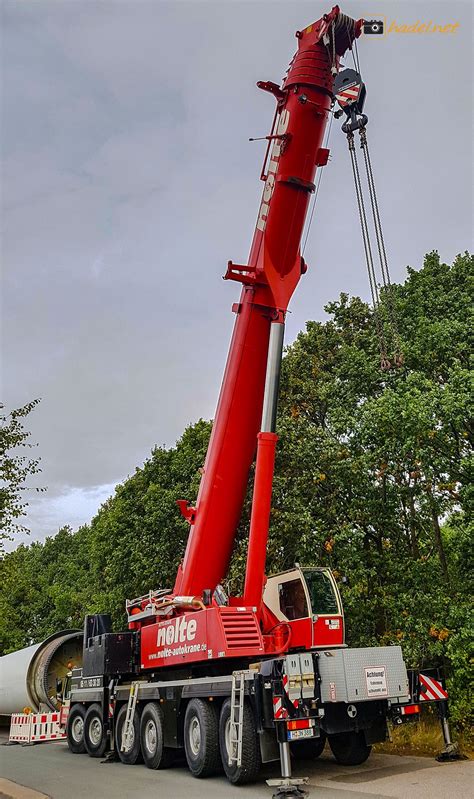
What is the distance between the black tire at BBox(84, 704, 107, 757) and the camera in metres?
13.2

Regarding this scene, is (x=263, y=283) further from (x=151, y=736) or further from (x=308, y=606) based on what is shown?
(x=151, y=736)

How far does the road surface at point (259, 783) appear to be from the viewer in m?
7.88

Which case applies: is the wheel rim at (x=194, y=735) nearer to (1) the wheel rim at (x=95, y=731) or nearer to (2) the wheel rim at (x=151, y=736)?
(2) the wheel rim at (x=151, y=736)

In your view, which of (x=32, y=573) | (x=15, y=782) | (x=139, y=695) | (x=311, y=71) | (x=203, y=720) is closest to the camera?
(x=203, y=720)

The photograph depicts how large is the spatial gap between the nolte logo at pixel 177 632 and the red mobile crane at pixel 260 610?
2 cm

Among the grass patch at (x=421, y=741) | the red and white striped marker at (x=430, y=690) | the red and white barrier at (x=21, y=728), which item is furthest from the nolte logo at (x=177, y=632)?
the red and white barrier at (x=21, y=728)

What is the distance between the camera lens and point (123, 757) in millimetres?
12219

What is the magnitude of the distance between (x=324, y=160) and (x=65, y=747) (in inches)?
545

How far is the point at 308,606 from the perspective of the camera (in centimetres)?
1017

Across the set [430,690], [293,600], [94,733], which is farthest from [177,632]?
[94,733]

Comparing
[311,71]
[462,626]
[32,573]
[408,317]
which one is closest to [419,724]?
[462,626]

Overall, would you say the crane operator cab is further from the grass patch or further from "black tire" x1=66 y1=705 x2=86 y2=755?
"black tire" x1=66 y1=705 x2=86 y2=755

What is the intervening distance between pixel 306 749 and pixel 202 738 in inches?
82.7

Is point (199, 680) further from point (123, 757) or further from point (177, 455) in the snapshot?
point (177, 455)
